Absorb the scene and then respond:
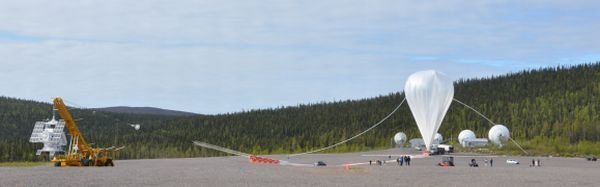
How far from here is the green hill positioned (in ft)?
363

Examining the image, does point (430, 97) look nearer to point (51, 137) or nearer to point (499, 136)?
point (499, 136)

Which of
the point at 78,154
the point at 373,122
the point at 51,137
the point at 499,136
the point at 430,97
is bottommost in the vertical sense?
the point at 78,154

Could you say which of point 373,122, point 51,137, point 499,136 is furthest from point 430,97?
point 373,122

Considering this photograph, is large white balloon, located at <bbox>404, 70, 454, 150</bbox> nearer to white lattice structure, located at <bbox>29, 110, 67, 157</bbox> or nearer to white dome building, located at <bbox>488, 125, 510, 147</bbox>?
white dome building, located at <bbox>488, 125, 510, 147</bbox>

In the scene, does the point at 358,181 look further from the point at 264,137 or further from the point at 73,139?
the point at 264,137

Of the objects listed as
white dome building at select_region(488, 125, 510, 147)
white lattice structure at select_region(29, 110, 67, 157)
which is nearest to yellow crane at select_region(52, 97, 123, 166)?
white lattice structure at select_region(29, 110, 67, 157)

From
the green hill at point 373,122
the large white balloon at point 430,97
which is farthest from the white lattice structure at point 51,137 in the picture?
the large white balloon at point 430,97

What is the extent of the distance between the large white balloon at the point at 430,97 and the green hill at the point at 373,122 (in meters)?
20.7

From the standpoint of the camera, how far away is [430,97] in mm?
74312

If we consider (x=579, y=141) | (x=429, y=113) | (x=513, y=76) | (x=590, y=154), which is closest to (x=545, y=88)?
(x=513, y=76)

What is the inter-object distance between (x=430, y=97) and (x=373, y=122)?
8574 cm

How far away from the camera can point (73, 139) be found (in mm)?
69812

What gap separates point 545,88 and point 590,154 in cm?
8451

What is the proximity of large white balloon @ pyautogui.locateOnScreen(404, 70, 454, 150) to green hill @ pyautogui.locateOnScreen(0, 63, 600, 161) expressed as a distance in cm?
2065
